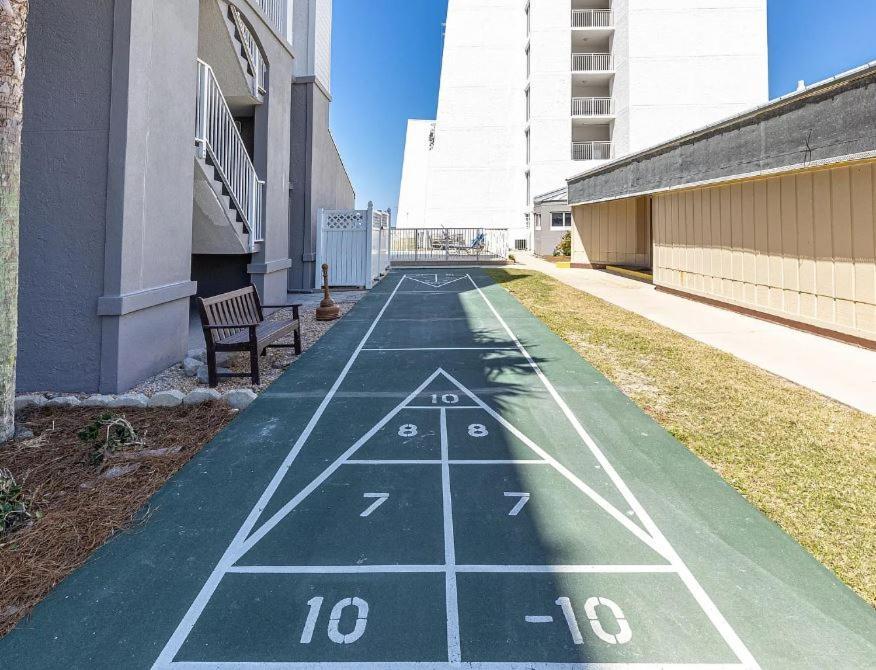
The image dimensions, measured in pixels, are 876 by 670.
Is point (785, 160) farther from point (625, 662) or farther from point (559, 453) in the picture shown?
point (625, 662)

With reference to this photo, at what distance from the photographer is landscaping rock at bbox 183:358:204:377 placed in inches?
264

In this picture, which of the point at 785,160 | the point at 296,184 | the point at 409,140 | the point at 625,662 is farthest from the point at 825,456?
the point at 409,140

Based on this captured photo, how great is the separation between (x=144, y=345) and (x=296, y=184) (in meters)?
9.32

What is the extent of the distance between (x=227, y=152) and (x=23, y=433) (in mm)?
5942

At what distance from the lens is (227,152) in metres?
9.07

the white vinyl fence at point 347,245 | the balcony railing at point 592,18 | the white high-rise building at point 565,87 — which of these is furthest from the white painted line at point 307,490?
the balcony railing at point 592,18

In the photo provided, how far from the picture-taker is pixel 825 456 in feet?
14.0

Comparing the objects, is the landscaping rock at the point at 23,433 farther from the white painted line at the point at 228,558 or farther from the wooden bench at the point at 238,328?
the white painted line at the point at 228,558

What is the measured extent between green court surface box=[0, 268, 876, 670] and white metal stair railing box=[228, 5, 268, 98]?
8010 mm

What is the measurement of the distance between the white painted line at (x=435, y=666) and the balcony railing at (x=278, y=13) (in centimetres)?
1194

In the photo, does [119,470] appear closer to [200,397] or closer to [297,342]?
[200,397]

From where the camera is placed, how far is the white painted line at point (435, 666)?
2277 mm

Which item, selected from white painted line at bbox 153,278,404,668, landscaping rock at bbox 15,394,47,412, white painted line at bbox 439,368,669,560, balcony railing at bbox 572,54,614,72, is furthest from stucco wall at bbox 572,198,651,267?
landscaping rock at bbox 15,394,47,412

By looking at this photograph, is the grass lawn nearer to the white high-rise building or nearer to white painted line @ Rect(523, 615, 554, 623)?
white painted line @ Rect(523, 615, 554, 623)
